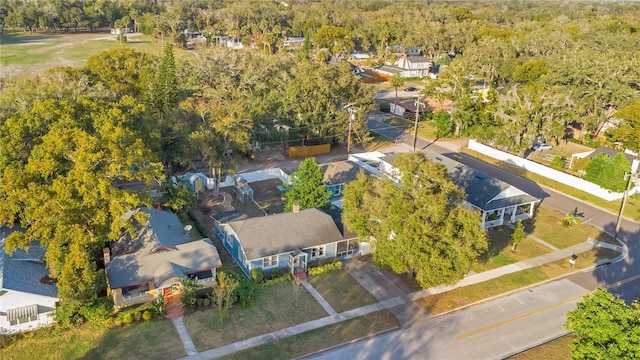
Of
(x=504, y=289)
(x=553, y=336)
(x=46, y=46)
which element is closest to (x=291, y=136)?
(x=504, y=289)

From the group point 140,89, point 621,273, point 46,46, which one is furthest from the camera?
point 46,46

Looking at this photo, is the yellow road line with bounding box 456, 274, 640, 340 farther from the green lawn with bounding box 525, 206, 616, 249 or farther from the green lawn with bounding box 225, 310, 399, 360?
the green lawn with bounding box 525, 206, 616, 249

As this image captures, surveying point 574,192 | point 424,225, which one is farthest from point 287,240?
point 574,192

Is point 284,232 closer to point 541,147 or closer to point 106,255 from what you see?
point 106,255

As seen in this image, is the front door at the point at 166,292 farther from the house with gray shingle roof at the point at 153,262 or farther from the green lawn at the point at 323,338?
the green lawn at the point at 323,338

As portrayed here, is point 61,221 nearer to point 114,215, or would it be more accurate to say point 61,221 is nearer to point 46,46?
point 114,215

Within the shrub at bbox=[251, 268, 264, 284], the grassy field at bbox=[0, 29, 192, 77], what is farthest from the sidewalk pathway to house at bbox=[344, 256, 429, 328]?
the grassy field at bbox=[0, 29, 192, 77]
